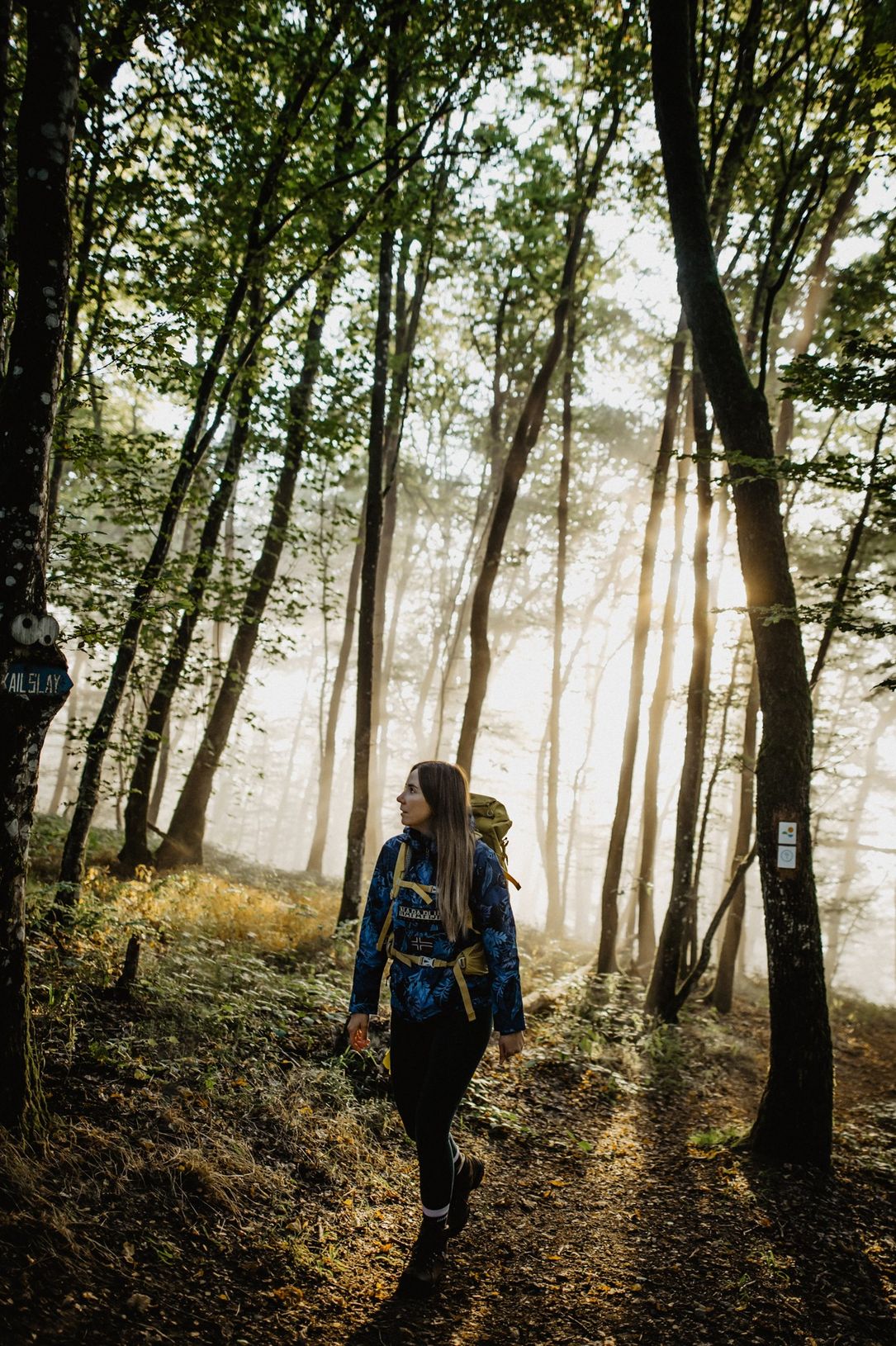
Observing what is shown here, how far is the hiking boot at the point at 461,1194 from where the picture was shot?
3445mm

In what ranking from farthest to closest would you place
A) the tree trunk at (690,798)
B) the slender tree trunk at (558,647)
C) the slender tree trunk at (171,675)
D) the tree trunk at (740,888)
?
1. the slender tree trunk at (558,647)
2. the tree trunk at (740,888)
3. the tree trunk at (690,798)
4. the slender tree trunk at (171,675)

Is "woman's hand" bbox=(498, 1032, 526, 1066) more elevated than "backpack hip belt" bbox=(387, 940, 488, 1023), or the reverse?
"backpack hip belt" bbox=(387, 940, 488, 1023)

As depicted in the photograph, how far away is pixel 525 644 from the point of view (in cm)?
2897

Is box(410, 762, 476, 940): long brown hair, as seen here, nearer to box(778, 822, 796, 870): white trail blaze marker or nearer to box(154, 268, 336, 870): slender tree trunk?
box(778, 822, 796, 870): white trail blaze marker

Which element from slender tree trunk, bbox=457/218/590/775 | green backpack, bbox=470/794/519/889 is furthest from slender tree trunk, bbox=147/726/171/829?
green backpack, bbox=470/794/519/889

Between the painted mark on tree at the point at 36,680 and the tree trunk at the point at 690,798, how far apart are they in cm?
790

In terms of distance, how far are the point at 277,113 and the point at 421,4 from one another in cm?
192

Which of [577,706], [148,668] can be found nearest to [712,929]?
[148,668]

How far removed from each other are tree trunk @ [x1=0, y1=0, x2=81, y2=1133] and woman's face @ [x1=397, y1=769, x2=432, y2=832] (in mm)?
1682

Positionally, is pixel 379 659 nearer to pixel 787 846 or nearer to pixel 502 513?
pixel 502 513

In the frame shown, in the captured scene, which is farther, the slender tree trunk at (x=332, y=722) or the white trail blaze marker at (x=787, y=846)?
the slender tree trunk at (x=332, y=722)

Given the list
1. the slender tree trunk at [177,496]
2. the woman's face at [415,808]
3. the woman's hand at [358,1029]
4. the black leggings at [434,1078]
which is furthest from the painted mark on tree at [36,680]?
the slender tree trunk at [177,496]

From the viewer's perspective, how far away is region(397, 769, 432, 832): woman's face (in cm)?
336

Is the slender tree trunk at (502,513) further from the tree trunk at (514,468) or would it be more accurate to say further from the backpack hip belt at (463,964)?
the backpack hip belt at (463,964)
